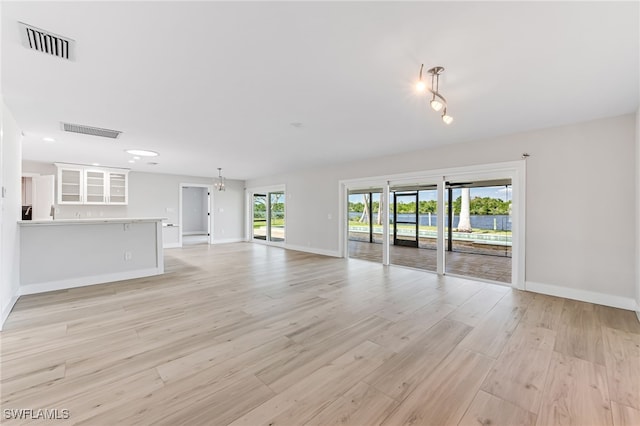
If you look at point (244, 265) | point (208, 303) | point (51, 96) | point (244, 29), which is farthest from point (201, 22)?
point (244, 265)

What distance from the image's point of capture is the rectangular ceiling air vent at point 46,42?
1.83 metres

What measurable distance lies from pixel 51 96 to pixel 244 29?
261 centimetres

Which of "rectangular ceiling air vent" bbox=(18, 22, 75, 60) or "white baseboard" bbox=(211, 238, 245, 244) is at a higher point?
"rectangular ceiling air vent" bbox=(18, 22, 75, 60)

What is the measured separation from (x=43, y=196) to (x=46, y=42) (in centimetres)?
725

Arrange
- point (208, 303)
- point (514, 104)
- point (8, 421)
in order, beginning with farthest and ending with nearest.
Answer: point (208, 303) < point (514, 104) < point (8, 421)

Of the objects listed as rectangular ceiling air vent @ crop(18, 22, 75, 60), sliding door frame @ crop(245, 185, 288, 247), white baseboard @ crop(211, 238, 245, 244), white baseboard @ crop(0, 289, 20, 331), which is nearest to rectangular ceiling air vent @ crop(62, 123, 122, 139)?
rectangular ceiling air vent @ crop(18, 22, 75, 60)

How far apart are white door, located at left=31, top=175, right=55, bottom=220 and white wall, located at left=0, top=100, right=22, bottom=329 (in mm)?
3826

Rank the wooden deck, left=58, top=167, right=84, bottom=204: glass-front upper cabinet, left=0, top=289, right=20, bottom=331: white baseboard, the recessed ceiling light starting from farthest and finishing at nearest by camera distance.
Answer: left=58, top=167, right=84, bottom=204: glass-front upper cabinet → the recessed ceiling light → the wooden deck → left=0, top=289, right=20, bottom=331: white baseboard

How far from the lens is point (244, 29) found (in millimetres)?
1828

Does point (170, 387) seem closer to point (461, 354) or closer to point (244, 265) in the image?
point (461, 354)

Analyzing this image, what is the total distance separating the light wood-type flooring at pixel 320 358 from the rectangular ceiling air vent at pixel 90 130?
2460mm

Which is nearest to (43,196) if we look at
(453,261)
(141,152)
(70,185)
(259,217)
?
(70,185)

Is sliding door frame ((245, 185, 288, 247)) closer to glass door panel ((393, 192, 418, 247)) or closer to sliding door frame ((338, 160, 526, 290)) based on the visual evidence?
sliding door frame ((338, 160, 526, 290))

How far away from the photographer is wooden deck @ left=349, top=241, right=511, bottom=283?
199 inches
